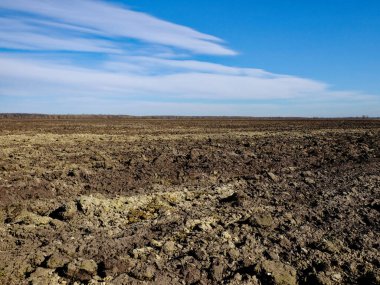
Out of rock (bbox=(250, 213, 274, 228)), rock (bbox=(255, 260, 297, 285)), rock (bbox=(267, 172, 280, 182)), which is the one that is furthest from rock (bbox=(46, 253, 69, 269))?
rock (bbox=(267, 172, 280, 182))

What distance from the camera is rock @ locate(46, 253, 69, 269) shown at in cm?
455

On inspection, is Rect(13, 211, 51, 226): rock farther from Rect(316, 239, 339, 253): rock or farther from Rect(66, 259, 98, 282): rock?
Rect(316, 239, 339, 253): rock

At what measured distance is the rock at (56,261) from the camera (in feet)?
14.9

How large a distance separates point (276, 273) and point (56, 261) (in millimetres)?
2555

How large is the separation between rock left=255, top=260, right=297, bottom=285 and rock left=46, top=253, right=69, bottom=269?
2.25 m

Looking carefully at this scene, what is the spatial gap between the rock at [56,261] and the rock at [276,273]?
2254 mm

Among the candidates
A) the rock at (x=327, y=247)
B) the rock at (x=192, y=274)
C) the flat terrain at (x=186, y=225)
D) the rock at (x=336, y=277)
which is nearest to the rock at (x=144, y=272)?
the flat terrain at (x=186, y=225)

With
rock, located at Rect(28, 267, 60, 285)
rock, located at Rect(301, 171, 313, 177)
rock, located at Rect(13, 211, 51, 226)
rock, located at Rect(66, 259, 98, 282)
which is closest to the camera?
rock, located at Rect(28, 267, 60, 285)

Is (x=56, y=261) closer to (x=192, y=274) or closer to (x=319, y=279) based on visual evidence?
(x=192, y=274)

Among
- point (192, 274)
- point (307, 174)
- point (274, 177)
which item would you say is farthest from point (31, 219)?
point (307, 174)

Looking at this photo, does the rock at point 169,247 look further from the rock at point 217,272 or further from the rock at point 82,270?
the rock at point 82,270

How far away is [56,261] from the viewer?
462 centimetres

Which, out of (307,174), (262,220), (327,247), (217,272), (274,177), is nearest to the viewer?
(217,272)

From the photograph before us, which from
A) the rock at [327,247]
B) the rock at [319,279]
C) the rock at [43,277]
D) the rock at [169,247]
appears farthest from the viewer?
the rock at [327,247]
